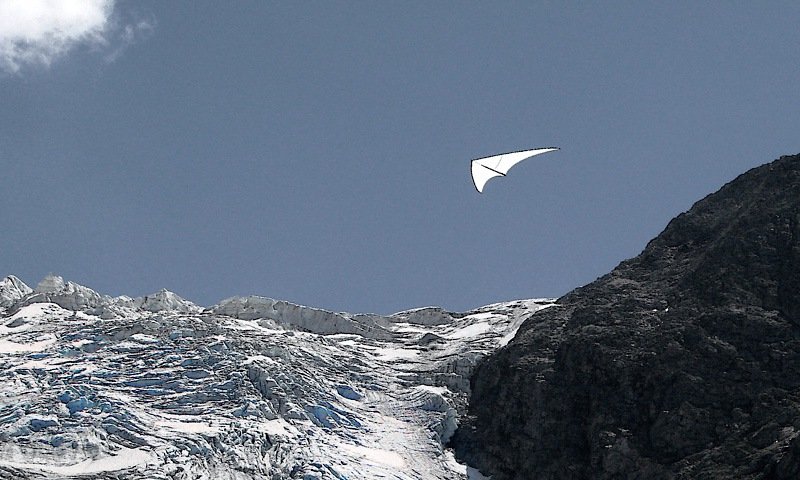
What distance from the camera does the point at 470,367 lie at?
126 m

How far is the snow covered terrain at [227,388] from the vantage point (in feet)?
343

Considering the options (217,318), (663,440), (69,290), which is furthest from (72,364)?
(663,440)

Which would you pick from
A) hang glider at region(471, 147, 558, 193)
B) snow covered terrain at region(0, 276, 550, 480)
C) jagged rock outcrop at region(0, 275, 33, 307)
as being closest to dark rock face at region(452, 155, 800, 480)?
snow covered terrain at region(0, 276, 550, 480)

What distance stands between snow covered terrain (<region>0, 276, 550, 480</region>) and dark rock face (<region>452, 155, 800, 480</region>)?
6.12 m

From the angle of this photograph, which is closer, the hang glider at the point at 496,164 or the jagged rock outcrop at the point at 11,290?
the hang glider at the point at 496,164

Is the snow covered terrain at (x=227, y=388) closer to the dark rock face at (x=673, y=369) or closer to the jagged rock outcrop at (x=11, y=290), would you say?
the jagged rock outcrop at (x=11, y=290)

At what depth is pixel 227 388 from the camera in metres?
116

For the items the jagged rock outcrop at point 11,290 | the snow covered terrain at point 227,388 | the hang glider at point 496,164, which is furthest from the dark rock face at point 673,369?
the jagged rock outcrop at point 11,290

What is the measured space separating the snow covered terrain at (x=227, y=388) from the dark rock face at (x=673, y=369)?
6125 millimetres

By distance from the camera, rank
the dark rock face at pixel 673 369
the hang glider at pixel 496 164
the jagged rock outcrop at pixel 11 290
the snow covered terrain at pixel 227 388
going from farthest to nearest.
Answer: the jagged rock outcrop at pixel 11 290 → the snow covered terrain at pixel 227 388 → the dark rock face at pixel 673 369 → the hang glider at pixel 496 164

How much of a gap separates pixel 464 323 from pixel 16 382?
→ 52192 mm

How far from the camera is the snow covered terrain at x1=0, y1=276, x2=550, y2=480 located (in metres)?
105

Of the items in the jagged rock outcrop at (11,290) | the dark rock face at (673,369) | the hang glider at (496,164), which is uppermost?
the jagged rock outcrop at (11,290)

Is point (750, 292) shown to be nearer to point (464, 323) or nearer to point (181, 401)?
point (464, 323)
